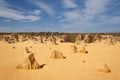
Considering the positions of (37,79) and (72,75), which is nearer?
(37,79)

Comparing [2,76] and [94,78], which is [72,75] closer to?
[94,78]

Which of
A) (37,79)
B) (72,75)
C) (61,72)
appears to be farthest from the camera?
(61,72)

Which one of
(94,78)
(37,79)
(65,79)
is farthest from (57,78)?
(94,78)

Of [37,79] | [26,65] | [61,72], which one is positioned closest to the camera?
[37,79]

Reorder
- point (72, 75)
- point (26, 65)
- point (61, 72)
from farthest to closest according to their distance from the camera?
point (26, 65) < point (61, 72) < point (72, 75)

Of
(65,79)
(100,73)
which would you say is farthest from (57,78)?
(100,73)

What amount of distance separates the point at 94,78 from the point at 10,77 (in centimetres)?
599

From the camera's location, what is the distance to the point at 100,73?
14.0 metres

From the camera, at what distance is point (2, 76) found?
1280 centimetres

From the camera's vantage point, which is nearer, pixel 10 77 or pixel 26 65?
pixel 10 77

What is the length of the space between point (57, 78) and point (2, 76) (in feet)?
13.2

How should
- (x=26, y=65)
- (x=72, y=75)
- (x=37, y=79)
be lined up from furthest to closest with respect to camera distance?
1. (x=26, y=65)
2. (x=72, y=75)
3. (x=37, y=79)

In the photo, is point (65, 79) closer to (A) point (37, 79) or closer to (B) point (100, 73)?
(A) point (37, 79)

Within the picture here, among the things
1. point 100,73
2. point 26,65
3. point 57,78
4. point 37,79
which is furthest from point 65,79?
point 26,65
